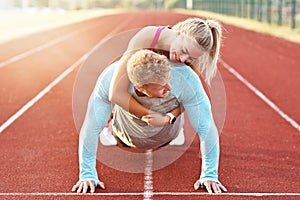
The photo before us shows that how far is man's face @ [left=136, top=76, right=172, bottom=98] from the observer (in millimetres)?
4336

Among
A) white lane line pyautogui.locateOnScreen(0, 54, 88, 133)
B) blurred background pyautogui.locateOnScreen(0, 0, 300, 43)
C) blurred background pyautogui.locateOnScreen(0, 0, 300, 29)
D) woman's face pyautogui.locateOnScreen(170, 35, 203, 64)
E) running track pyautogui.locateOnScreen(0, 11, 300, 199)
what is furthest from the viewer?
blurred background pyautogui.locateOnScreen(0, 0, 300, 29)

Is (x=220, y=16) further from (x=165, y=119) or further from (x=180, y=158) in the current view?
(x=165, y=119)

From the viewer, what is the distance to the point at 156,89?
4.38m

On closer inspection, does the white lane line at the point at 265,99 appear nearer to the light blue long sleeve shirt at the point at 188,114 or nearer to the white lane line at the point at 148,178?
the white lane line at the point at 148,178

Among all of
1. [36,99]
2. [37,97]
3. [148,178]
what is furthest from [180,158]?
[37,97]

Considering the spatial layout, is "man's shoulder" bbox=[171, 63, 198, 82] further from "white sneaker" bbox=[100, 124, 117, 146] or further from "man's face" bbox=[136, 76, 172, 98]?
"white sneaker" bbox=[100, 124, 117, 146]

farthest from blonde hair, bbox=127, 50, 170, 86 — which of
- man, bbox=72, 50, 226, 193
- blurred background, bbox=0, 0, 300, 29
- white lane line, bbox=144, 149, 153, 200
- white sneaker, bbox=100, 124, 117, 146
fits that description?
blurred background, bbox=0, 0, 300, 29

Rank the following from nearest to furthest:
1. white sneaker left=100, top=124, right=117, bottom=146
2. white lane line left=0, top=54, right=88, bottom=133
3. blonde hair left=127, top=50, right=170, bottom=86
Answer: blonde hair left=127, top=50, right=170, bottom=86
white sneaker left=100, top=124, right=117, bottom=146
white lane line left=0, top=54, right=88, bottom=133

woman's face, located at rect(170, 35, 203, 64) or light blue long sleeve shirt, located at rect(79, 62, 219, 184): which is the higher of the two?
woman's face, located at rect(170, 35, 203, 64)

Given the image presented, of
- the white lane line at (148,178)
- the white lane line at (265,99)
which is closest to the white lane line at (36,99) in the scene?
the white lane line at (148,178)

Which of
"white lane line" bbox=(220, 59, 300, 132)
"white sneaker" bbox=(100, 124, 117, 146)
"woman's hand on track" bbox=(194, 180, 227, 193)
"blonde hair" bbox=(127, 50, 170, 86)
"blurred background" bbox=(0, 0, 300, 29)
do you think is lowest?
"blurred background" bbox=(0, 0, 300, 29)

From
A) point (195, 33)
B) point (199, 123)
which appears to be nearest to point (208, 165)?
point (199, 123)

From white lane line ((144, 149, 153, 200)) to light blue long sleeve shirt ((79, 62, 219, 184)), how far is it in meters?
0.40

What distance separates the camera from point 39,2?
197ft
